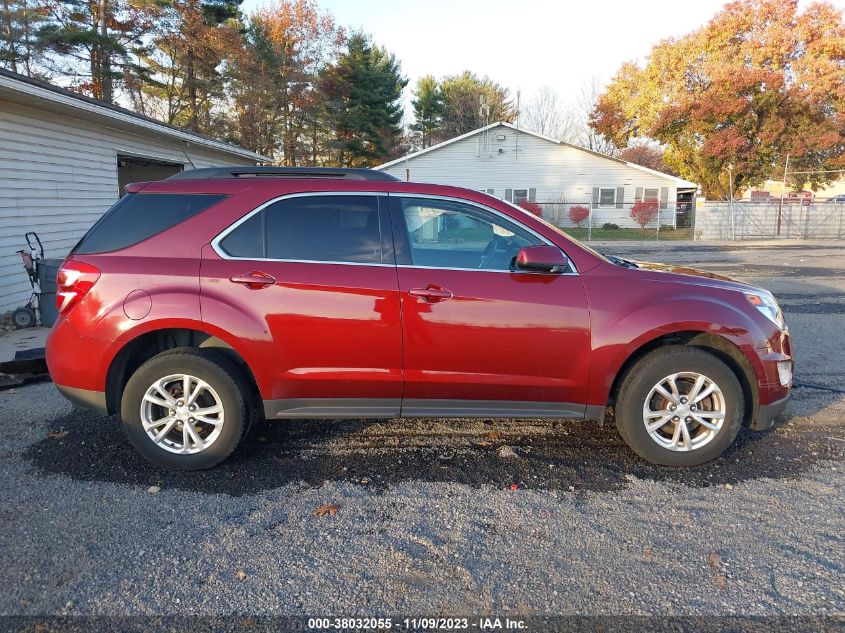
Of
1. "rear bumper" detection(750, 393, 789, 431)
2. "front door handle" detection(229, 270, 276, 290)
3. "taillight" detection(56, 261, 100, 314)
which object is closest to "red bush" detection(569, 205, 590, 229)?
"rear bumper" detection(750, 393, 789, 431)

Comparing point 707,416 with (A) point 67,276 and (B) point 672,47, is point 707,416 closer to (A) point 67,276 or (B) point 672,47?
(A) point 67,276

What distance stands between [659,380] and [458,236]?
62.4 inches

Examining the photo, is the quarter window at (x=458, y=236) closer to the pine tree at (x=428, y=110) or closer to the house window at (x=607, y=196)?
the house window at (x=607, y=196)

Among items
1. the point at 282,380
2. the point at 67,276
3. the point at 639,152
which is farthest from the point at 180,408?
the point at 639,152

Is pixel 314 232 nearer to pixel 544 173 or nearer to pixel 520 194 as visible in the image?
pixel 520 194

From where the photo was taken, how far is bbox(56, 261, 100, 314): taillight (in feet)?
12.0

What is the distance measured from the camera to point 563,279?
3.71 m

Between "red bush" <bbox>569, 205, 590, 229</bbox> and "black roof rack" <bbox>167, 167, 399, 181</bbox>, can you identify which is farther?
"red bush" <bbox>569, 205, 590, 229</bbox>

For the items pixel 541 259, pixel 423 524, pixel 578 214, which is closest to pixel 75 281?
pixel 423 524

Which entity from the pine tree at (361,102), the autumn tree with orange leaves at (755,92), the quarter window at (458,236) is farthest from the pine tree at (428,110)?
the quarter window at (458,236)

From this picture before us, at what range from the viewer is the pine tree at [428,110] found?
170ft

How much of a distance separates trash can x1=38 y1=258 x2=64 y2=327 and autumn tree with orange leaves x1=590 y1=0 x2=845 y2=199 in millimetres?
34787

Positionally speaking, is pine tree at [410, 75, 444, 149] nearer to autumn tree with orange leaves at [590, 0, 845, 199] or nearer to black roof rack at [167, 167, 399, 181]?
autumn tree with orange leaves at [590, 0, 845, 199]

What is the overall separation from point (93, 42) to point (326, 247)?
27.1m
